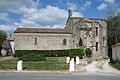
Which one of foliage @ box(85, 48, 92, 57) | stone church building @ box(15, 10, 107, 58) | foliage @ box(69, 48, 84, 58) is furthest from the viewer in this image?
stone church building @ box(15, 10, 107, 58)

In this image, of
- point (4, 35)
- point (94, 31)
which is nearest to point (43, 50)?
point (94, 31)

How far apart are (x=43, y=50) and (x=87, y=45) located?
996cm

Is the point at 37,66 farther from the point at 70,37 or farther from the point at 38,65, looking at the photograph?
the point at 70,37

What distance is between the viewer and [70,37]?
50.7 meters

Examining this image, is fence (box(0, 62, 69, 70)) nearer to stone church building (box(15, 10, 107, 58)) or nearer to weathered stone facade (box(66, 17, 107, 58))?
stone church building (box(15, 10, 107, 58))

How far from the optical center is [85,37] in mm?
51031

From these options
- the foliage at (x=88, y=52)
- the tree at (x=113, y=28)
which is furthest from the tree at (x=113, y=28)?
the foliage at (x=88, y=52)

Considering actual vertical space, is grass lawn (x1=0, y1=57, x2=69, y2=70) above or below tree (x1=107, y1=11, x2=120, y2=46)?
below

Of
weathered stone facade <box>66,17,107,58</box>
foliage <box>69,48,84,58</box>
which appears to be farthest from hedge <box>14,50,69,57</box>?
foliage <box>69,48,84,58</box>

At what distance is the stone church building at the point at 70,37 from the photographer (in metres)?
48.8

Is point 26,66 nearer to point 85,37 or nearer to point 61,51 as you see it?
point 61,51

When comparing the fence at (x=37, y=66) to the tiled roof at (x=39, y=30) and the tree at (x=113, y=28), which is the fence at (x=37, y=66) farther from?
the tree at (x=113, y=28)

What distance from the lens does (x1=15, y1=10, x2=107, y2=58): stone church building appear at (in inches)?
1922

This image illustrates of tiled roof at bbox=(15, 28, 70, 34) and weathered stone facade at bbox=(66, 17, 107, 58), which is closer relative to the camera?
tiled roof at bbox=(15, 28, 70, 34)
